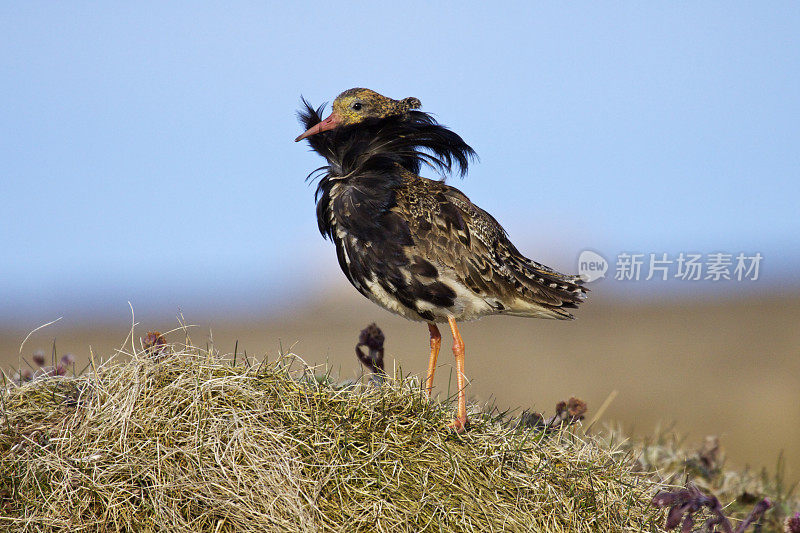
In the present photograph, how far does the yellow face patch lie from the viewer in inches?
244

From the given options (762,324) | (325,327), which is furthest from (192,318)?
(762,324)

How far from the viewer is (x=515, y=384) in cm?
1677

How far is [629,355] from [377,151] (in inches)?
579

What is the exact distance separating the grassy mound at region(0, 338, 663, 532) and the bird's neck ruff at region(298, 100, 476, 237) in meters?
1.56

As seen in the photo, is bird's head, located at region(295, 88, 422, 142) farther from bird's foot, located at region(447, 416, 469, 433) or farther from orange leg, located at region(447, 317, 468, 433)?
bird's foot, located at region(447, 416, 469, 433)

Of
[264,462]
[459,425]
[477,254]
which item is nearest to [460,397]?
[459,425]

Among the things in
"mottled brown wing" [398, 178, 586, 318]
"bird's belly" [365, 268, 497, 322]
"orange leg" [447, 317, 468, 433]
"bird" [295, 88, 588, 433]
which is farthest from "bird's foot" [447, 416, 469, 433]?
"mottled brown wing" [398, 178, 586, 318]

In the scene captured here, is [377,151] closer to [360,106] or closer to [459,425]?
[360,106]

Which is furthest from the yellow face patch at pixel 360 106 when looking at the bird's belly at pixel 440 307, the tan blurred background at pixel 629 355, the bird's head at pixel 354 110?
the tan blurred background at pixel 629 355

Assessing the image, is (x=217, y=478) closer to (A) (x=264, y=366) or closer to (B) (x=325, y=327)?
(A) (x=264, y=366)

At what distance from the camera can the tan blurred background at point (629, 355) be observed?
13953 millimetres

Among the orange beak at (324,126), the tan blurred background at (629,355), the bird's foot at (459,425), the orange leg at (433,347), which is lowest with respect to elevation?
the tan blurred background at (629,355)

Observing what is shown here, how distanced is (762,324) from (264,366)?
19.0m

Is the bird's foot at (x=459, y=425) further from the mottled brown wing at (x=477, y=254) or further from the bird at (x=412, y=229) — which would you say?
the mottled brown wing at (x=477, y=254)
